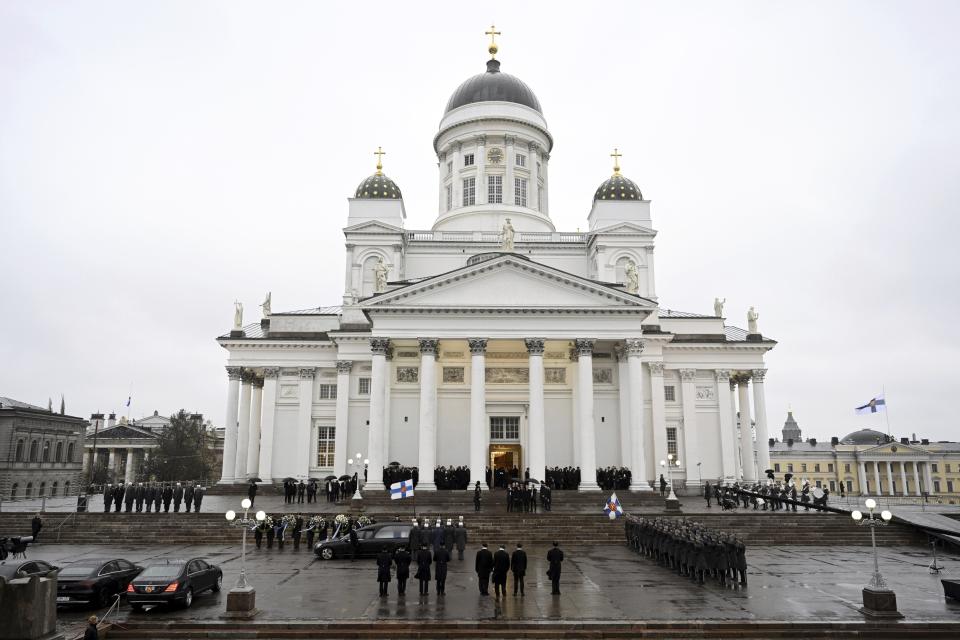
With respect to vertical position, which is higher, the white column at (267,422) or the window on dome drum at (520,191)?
the window on dome drum at (520,191)

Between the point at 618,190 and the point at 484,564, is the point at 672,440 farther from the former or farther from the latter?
the point at 484,564

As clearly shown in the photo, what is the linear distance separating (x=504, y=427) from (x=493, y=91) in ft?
89.4

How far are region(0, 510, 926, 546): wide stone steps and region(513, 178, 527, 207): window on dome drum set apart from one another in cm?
2873

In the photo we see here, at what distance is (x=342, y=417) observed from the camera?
1599 inches

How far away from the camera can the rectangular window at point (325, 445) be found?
42.0 m

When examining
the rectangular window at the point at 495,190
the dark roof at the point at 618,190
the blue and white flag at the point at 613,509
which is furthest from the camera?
the rectangular window at the point at 495,190

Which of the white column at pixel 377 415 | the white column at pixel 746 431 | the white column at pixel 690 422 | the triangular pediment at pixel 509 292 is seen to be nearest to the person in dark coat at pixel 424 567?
the white column at pixel 377 415

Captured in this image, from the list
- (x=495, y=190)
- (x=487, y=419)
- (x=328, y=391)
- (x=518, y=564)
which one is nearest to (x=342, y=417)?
(x=328, y=391)

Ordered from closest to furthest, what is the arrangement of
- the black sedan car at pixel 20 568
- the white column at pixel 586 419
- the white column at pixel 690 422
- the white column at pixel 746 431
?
the black sedan car at pixel 20 568 → the white column at pixel 586 419 → the white column at pixel 690 422 → the white column at pixel 746 431

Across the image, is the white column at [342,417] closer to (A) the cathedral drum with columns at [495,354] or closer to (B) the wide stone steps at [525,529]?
(A) the cathedral drum with columns at [495,354]

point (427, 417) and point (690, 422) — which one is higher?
point (690, 422)

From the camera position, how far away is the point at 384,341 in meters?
34.3

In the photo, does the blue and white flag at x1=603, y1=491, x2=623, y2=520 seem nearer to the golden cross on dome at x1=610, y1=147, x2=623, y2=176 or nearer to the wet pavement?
the wet pavement

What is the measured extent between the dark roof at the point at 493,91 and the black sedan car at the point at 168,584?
43869 mm
